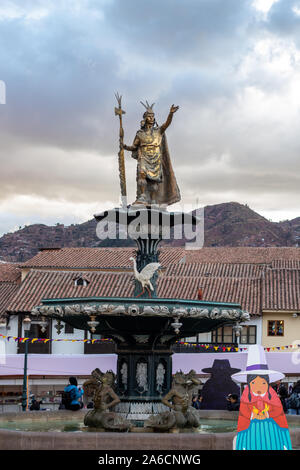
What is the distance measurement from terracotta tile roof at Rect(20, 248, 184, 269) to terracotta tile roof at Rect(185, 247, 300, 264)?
521 cm

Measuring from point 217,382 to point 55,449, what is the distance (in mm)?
15855

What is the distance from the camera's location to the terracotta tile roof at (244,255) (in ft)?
214

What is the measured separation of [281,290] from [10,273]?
848 inches

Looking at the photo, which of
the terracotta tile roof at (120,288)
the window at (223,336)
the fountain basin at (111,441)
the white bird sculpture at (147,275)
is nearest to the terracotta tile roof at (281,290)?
the terracotta tile roof at (120,288)


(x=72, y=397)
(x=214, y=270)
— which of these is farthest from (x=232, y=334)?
(x=72, y=397)

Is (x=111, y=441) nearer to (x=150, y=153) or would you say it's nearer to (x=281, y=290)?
(x=150, y=153)

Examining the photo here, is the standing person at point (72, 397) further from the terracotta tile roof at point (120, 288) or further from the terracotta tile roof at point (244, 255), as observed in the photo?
the terracotta tile roof at point (244, 255)

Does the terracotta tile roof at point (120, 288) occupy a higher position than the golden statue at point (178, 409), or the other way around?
the terracotta tile roof at point (120, 288)

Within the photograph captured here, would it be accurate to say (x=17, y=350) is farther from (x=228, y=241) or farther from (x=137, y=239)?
(x=228, y=241)

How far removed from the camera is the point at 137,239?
16375mm

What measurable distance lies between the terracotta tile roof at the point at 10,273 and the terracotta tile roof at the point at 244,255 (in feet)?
42.5

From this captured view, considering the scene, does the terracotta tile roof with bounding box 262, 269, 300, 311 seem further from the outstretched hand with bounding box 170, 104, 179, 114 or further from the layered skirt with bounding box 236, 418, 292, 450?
the layered skirt with bounding box 236, 418, 292, 450
